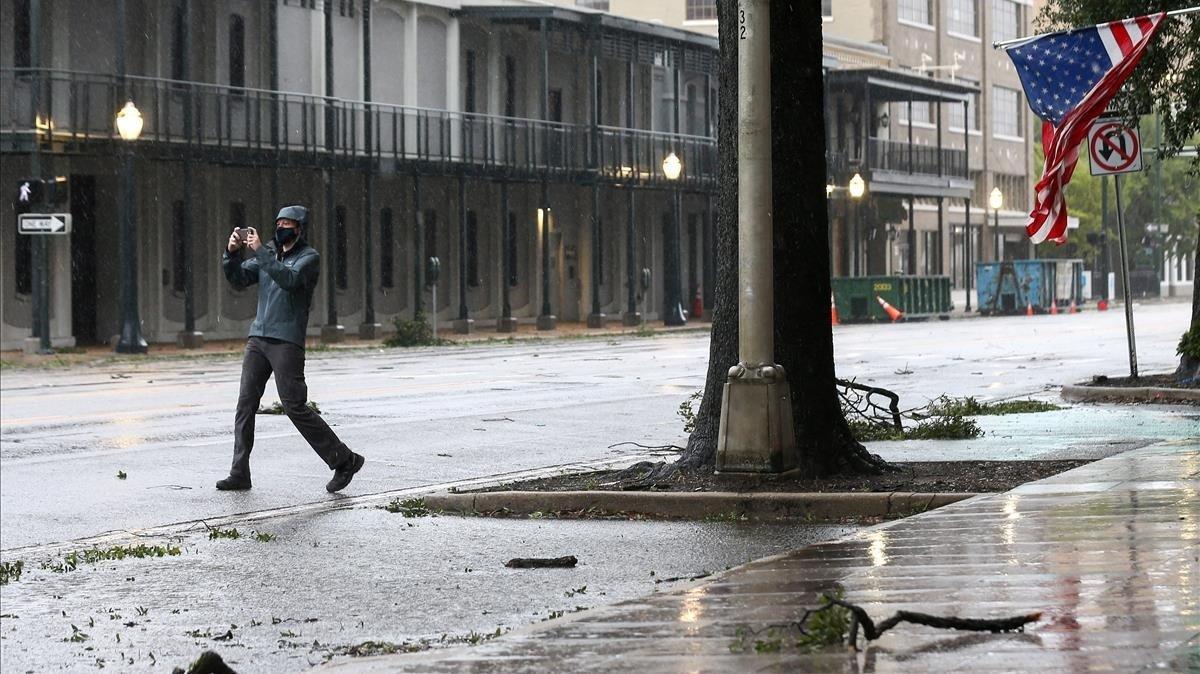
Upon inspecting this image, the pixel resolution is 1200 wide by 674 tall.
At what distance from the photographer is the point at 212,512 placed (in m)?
11.7

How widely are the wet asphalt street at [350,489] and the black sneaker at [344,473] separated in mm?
126

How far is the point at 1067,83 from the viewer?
15.2 m

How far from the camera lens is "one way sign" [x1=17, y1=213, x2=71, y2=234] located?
30297 millimetres

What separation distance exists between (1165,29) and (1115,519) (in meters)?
11.8

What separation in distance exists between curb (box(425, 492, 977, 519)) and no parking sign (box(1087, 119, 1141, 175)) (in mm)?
9588

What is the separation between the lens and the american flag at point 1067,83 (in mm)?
14242

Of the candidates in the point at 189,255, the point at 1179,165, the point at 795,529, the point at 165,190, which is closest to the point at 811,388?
the point at 795,529

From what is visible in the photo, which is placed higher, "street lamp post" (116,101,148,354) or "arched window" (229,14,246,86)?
"arched window" (229,14,246,86)

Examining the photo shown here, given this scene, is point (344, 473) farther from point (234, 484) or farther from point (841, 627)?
point (841, 627)

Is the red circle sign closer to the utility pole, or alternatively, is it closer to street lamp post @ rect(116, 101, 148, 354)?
the utility pole

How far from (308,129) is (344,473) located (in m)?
26.5

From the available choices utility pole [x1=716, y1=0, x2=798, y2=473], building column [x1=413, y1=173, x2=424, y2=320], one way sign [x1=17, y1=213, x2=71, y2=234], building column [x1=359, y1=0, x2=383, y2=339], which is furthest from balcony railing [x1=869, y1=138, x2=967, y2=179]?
utility pole [x1=716, y1=0, x2=798, y2=473]

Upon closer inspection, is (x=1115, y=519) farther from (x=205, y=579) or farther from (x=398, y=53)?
(x=398, y=53)

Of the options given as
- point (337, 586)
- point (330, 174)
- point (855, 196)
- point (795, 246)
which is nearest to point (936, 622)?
point (337, 586)
